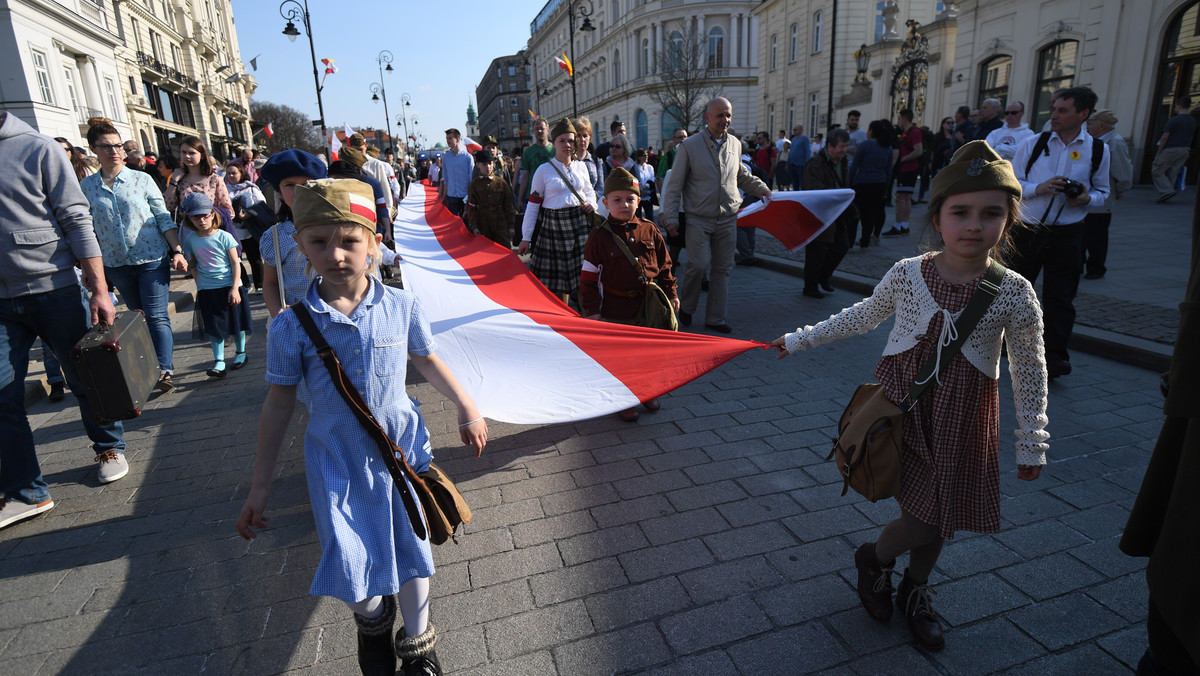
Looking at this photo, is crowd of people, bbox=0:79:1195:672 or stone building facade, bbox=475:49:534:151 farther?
stone building facade, bbox=475:49:534:151

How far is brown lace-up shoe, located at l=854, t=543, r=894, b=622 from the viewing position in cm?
243

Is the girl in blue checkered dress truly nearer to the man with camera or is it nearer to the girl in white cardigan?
the girl in white cardigan

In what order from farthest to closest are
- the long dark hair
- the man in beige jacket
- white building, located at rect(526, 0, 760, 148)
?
white building, located at rect(526, 0, 760, 148)
the long dark hair
the man in beige jacket

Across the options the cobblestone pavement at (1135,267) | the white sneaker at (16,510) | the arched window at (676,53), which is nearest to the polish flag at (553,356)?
the cobblestone pavement at (1135,267)

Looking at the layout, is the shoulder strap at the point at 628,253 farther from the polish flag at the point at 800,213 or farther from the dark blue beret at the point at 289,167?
the polish flag at the point at 800,213

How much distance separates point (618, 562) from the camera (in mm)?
2896

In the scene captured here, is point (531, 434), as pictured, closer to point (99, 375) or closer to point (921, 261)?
point (99, 375)

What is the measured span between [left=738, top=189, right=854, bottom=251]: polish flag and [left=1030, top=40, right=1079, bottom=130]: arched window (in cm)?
1479

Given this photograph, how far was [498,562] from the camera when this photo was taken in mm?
2943

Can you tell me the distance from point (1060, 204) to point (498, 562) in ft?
15.9

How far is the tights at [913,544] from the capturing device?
226 centimetres

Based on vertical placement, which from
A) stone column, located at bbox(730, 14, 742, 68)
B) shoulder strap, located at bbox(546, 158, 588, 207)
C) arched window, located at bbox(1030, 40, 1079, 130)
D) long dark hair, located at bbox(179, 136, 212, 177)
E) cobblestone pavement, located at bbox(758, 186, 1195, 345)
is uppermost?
stone column, located at bbox(730, 14, 742, 68)

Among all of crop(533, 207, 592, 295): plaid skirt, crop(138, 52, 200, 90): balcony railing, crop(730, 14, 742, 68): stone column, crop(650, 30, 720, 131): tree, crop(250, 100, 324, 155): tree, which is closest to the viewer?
crop(533, 207, 592, 295): plaid skirt

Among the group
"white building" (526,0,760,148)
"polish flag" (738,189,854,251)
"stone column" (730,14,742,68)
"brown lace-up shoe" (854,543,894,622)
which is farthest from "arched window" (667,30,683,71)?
"brown lace-up shoe" (854,543,894,622)
